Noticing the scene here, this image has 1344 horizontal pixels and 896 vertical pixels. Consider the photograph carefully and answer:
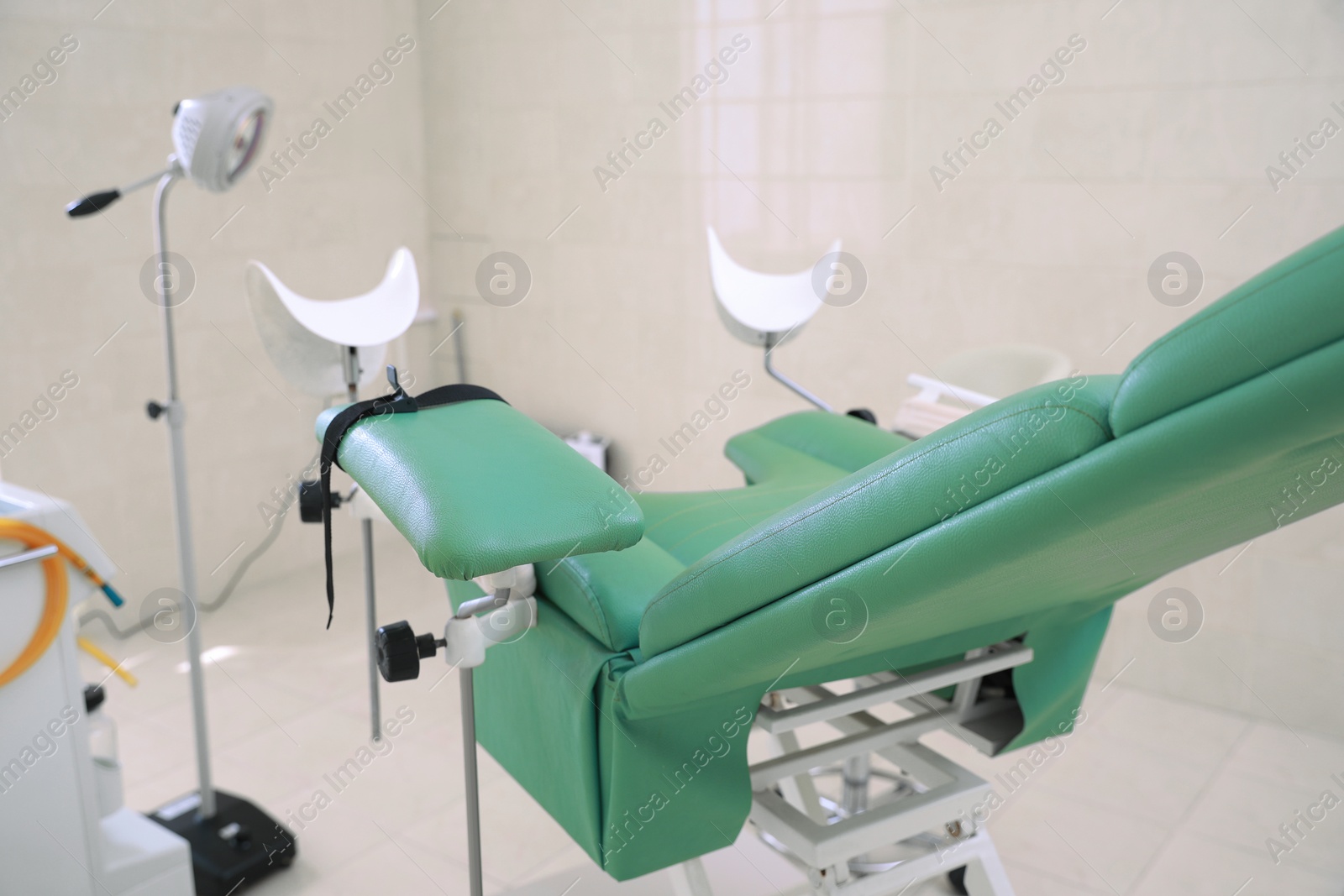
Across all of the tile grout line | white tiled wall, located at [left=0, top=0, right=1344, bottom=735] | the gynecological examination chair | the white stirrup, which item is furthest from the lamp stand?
the tile grout line

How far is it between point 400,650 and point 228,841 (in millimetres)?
1351

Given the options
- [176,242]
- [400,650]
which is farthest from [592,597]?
[176,242]

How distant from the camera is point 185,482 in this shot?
7.07 ft

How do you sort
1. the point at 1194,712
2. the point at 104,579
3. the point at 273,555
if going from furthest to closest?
the point at 273,555 → the point at 1194,712 → the point at 104,579

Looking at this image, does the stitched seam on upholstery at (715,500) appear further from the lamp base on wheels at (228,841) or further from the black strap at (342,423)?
the lamp base on wheels at (228,841)

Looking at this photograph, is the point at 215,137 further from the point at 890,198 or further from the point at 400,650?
the point at 890,198

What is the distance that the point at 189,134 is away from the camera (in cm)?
191

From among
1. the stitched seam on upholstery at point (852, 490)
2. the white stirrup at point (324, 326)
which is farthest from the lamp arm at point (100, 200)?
the stitched seam on upholstery at point (852, 490)

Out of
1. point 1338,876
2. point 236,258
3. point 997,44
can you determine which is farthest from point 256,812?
point 997,44

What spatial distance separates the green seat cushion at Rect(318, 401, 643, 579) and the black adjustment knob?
0.16 m

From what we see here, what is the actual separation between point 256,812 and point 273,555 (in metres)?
1.68

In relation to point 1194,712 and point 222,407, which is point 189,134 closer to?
point 222,407

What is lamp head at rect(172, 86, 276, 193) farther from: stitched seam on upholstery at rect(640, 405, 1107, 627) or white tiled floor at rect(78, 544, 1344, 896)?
white tiled floor at rect(78, 544, 1344, 896)

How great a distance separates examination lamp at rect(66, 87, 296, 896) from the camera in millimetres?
1915
